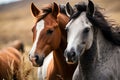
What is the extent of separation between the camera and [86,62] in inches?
327

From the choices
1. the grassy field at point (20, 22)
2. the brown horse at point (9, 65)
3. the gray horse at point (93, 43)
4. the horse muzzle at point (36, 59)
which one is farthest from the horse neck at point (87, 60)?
the grassy field at point (20, 22)

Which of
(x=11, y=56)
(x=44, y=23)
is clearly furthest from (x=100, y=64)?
(x=11, y=56)

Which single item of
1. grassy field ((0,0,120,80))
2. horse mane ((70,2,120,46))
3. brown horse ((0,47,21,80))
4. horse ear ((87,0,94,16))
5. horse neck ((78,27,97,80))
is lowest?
grassy field ((0,0,120,80))

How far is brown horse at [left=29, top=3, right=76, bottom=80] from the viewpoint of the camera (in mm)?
8805

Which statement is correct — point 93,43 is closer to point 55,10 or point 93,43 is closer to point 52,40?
point 52,40

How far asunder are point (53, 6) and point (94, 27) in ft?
4.17

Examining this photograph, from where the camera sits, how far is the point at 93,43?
8266mm

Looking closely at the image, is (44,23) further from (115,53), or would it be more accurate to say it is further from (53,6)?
(115,53)

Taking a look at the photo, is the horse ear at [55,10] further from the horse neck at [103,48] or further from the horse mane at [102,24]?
the horse neck at [103,48]

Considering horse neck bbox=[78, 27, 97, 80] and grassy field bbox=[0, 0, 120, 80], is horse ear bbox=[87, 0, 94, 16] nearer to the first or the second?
horse neck bbox=[78, 27, 97, 80]

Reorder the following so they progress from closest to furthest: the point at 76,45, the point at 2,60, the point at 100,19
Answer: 1. the point at 76,45
2. the point at 100,19
3. the point at 2,60

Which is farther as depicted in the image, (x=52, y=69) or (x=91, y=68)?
(x=52, y=69)

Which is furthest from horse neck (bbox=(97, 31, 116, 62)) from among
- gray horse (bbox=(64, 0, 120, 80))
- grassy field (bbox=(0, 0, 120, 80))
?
grassy field (bbox=(0, 0, 120, 80))

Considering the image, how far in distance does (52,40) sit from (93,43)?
988 mm
